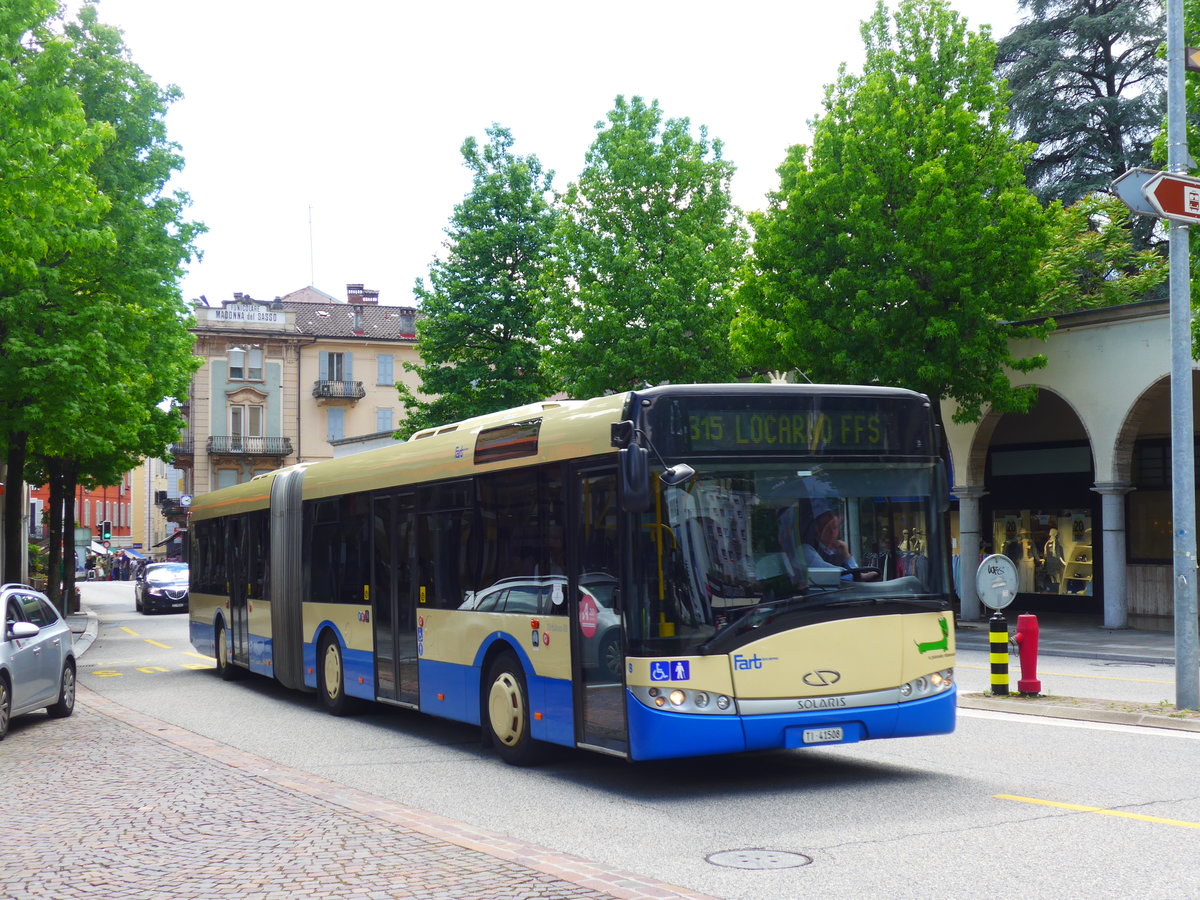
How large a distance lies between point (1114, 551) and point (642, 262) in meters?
15.4

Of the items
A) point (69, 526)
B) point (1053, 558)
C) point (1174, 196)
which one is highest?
point (1174, 196)

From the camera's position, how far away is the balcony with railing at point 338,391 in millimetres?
78000

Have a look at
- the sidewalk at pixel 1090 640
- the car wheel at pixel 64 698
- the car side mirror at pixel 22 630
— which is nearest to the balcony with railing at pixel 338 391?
the sidewalk at pixel 1090 640

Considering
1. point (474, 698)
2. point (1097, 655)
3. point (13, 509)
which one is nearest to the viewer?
point (474, 698)

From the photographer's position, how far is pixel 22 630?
13.2m

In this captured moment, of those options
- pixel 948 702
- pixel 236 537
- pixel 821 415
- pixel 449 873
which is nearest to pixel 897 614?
pixel 948 702

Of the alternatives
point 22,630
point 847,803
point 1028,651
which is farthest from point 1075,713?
point 22,630

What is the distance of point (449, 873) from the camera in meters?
6.75

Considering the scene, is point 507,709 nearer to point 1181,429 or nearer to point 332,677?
point 332,677

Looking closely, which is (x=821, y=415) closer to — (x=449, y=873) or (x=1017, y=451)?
(x=449, y=873)

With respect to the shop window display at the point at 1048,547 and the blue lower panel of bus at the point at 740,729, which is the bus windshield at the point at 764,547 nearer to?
the blue lower panel of bus at the point at 740,729

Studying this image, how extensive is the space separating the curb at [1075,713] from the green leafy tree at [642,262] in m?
21.8

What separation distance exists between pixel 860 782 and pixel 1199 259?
510 inches

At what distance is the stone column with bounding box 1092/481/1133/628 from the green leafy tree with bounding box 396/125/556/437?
20.7 meters
